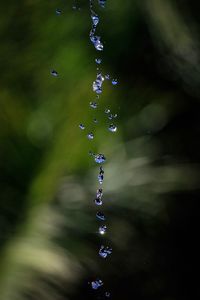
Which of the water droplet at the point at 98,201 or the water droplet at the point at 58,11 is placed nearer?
the water droplet at the point at 58,11

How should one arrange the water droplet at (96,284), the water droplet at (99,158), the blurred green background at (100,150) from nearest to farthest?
the blurred green background at (100,150) < the water droplet at (99,158) < the water droplet at (96,284)

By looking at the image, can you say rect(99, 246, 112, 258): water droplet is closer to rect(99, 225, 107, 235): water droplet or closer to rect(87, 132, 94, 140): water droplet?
rect(99, 225, 107, 235): water droplet

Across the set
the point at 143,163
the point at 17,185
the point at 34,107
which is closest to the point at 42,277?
the point at 17,185

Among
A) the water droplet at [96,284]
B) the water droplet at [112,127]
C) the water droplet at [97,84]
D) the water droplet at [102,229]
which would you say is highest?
the water droplet at [97,84]

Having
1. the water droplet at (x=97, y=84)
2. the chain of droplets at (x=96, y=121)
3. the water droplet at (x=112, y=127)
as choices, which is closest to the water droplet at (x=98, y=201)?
the chain of droplets at (x=96, y=121)

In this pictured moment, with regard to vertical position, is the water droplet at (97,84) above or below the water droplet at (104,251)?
above

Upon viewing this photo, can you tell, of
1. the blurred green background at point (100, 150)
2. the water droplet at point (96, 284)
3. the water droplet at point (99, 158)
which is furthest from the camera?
the water droplet at point (96, 284)

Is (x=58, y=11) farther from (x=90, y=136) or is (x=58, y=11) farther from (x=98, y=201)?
(x=98, y=201)

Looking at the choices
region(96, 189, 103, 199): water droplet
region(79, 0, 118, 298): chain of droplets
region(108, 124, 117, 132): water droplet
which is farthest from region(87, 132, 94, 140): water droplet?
region(96, 189, 103, 199): water droplet

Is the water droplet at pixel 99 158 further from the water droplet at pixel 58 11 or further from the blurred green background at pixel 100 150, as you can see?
the water droplet at pixel 58 11
